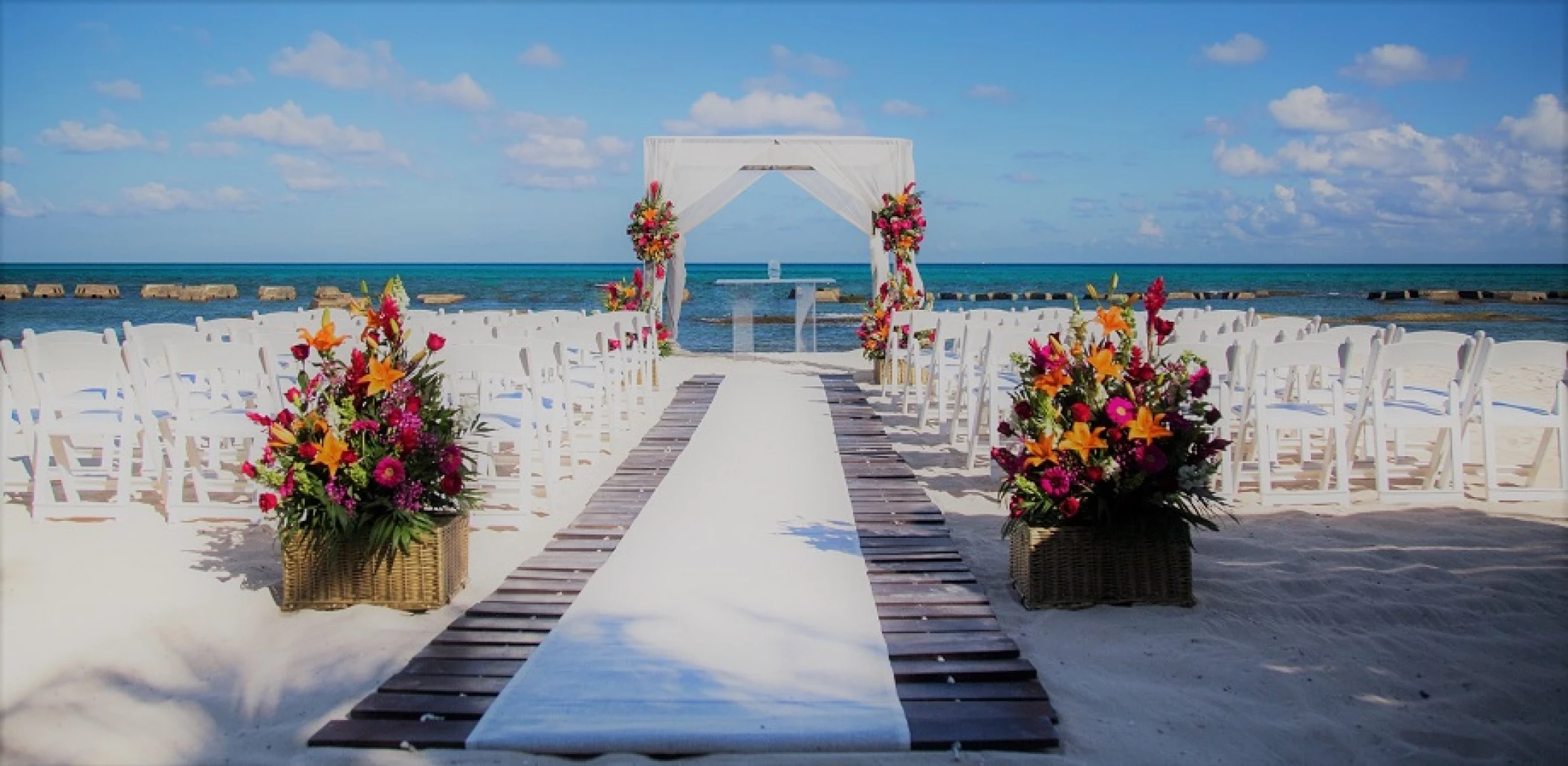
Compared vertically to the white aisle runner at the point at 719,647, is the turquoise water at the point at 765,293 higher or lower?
higher

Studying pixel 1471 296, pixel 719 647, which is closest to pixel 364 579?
pixel 719 647

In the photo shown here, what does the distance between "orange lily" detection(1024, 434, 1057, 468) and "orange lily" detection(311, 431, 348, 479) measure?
2424mm

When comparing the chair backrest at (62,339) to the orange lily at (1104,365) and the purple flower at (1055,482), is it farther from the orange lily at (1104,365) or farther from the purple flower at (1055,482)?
the orange lily at (1104,365)

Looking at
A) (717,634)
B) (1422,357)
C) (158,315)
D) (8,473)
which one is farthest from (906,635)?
(158,315)

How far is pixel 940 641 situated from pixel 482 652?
56.7 inches

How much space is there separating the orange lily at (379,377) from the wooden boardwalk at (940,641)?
6.27ft

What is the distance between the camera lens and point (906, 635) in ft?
12.0

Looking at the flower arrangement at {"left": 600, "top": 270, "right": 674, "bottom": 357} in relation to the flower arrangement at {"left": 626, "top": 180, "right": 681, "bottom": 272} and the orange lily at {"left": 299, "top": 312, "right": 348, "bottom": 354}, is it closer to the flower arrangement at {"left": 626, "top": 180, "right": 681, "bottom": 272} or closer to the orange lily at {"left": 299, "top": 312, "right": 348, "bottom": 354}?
the flower arrangement at {"left": 626, "top": 180, "right": 681, "bottom": 272}

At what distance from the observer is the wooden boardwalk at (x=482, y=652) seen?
2965 millimetres

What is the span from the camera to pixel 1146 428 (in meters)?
3.91

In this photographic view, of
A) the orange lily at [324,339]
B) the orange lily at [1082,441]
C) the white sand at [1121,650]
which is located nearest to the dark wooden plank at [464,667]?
the white sand at [1121,650]

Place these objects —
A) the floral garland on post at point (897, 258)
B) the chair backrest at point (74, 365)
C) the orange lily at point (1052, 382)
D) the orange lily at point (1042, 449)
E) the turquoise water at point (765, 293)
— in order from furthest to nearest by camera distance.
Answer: the turquoise water at point (765, 293), the floral garland on post at point (897, 258), the chair backrest at point (74, 365), the orange lily at point (1052, 382), the orange lily at point (1042, 449)

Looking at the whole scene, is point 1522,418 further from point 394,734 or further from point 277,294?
point 277,294

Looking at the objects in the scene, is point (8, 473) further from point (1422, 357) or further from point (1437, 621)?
point (1422, 357)
